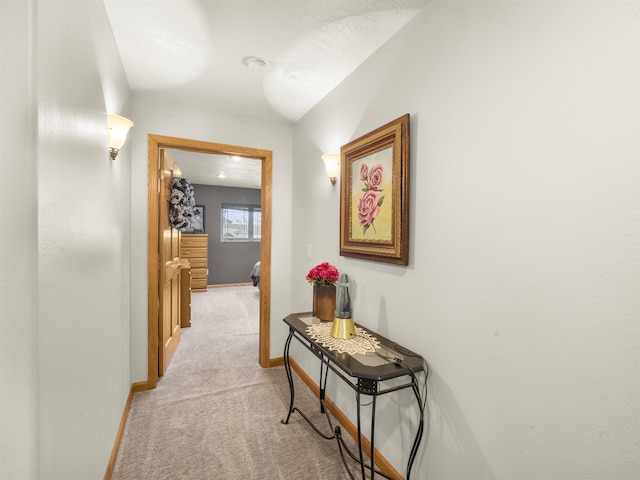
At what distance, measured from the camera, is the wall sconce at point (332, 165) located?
2225mm

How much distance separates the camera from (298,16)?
1602mm

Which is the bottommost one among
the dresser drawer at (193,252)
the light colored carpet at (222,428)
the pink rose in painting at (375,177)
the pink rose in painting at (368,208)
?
the light colored carpet at (222,428)

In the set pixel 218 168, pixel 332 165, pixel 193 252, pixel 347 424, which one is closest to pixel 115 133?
pixel 332 165

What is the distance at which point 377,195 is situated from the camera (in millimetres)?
1800

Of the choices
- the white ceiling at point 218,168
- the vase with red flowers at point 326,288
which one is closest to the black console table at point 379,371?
the vase with red flowers at point 326,288

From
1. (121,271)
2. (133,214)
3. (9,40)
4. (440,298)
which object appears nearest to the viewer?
(9,40)

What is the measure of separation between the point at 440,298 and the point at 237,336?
124 inches

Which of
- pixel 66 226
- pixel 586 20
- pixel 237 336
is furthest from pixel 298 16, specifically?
pixel 237 336

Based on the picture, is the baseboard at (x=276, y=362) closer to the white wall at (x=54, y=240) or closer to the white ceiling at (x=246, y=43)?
the white wall at (x=54, y=240)

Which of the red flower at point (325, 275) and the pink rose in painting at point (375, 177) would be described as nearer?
the pink rose in painting at point (375, 177)

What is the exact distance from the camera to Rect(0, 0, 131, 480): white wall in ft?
2.41

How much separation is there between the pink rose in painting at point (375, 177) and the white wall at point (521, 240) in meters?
0.24

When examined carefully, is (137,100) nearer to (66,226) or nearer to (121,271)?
(121,271)

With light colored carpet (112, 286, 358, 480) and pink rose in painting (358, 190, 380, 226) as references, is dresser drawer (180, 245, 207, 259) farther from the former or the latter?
pink rose in painting (358, 190, 380, 226)
